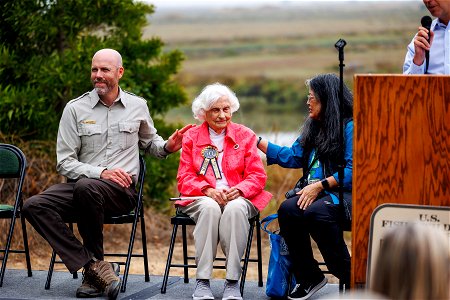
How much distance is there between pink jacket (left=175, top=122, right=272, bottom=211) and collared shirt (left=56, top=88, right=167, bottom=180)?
0.42 meters

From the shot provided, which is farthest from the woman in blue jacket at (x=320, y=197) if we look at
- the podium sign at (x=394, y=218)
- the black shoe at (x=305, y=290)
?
the podium sign at (x=394, y=218)

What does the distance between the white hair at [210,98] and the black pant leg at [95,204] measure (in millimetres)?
660

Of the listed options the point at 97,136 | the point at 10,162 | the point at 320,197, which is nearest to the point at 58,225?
the point at 97,136

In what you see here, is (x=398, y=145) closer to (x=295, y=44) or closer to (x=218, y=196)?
(x=218, y=196)

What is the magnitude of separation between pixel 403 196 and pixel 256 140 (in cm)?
157

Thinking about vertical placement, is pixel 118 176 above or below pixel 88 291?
above

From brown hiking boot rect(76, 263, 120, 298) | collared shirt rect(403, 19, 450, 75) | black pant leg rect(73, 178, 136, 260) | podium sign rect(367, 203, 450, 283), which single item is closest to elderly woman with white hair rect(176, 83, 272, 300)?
black pant leg rect(73, 178, 136, 260)

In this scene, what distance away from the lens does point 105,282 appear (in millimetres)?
5918

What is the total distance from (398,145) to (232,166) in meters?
1.47

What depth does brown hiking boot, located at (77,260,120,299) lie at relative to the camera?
232 inches

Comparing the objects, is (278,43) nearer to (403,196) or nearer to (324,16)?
(324,16)

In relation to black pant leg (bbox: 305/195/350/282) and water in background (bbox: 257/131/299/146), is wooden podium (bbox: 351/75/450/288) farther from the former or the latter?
water in background (bbox: 257/131/299/146)

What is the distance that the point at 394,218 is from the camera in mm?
4426

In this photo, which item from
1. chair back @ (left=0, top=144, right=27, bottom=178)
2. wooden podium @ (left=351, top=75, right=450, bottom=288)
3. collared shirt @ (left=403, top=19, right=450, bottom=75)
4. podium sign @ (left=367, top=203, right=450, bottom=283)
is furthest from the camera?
chair back @ (left=0, top=144, right=27, bottom=178)
